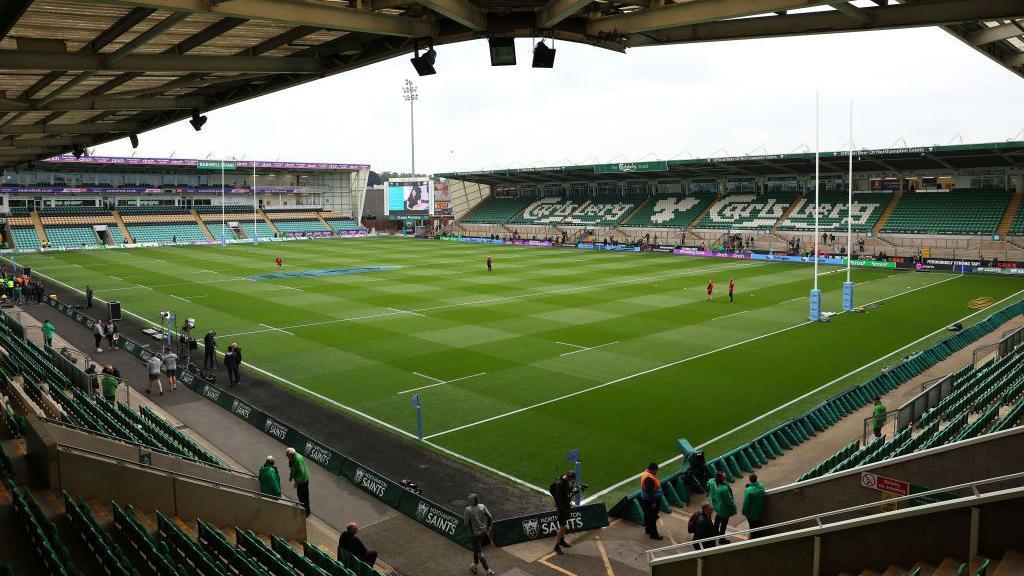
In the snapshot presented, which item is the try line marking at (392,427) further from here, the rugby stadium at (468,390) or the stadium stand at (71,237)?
the stadium stand at (71,237)

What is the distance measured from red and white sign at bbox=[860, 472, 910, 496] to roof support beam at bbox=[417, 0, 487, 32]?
8611 mm

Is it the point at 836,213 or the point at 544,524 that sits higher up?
the point at 836,213

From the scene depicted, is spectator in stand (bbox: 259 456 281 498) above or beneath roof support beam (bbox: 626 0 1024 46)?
beneath

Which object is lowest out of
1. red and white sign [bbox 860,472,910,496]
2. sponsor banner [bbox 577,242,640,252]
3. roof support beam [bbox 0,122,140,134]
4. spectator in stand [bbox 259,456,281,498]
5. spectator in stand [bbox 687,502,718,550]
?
spectator in stand [bbox 687,502,718,550]

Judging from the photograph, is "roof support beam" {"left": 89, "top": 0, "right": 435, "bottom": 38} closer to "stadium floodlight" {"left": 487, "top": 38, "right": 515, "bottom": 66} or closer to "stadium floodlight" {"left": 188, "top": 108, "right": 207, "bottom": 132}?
"stadium floodlight" {"left": 487, "top": 38, "right": 515, "bottom": 66}

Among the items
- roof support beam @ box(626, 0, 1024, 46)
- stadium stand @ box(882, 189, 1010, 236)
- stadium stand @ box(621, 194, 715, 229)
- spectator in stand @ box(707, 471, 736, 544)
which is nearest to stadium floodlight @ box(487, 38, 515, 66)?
roof support beam @ box(626, 0, 1024, 46)

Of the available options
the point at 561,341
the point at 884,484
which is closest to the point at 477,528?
the point at 884,484

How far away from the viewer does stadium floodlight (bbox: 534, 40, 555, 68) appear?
9.57 meters

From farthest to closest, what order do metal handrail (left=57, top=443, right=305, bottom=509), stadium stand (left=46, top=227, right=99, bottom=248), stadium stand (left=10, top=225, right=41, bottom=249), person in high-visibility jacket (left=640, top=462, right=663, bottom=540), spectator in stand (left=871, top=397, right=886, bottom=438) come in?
stadium stand (left=46, top=227, right=99, bottom=248), stadium stand (left=10, top=225, right=41, bottom=249), spectator in stand (left=871, top=397, right=886, bottom=438), person in high-visibility jacket (left=640, top=462, right=663, bottom=540), metal handrail (left=57, top=443, right=305, bottom=509)

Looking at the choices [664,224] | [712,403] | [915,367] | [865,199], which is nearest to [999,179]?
[865,199]

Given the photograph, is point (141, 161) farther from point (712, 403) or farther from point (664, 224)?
point (712, 403)

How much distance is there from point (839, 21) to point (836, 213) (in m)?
66.1

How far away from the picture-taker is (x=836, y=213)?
68.7 m

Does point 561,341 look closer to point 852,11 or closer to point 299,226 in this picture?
point 852,11
